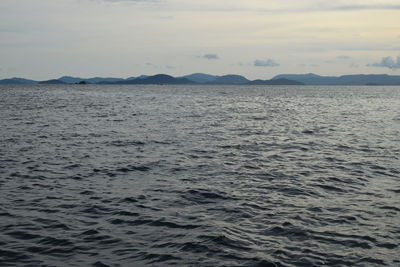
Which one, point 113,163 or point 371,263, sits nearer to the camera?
point 371,263

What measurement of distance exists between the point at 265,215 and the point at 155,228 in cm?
496

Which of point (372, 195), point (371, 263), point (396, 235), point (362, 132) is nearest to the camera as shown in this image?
point (371, 263)

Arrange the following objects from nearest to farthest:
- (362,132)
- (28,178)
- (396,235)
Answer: (396,235) → (28,178) → (362,132)

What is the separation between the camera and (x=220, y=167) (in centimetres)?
2572

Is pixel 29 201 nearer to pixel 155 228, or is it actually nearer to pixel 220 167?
pixel 155 228

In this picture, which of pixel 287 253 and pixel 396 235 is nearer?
pixel 287 253

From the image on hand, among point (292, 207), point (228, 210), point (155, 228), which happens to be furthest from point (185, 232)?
point (292, 207)

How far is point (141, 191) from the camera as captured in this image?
64.5ft

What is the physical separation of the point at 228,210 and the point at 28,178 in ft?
41.1

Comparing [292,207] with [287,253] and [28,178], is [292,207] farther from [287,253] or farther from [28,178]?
[28,178]

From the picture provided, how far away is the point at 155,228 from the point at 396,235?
9.50 meters

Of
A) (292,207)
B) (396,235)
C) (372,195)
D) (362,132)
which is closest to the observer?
(396,235)

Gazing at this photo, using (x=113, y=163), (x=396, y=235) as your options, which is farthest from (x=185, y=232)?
(x=113, y=163)

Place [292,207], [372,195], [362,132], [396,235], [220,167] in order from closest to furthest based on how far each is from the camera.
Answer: [396,235] < [292,207] < [372,195] < [220,167] < [362,132]
